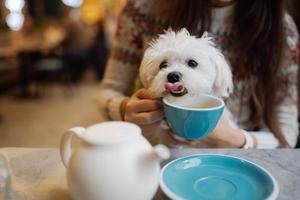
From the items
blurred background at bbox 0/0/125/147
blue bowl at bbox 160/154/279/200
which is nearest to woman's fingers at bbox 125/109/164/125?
blue bowl at bbox 160/154/279/200

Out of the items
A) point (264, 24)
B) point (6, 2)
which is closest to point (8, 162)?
point (264, 24)

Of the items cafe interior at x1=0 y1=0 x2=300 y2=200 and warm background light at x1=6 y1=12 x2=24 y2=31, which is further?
warm background light at x1=6 y1=12 x2=24 y2=31

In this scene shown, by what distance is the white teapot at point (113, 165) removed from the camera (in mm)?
370

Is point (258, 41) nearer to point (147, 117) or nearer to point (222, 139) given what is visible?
point (222, 139)

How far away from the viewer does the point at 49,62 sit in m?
4.08

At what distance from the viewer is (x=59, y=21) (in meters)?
5.29

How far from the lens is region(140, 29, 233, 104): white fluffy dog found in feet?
1.75

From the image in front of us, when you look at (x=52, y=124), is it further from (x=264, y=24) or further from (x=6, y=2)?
(x=6, y=2)

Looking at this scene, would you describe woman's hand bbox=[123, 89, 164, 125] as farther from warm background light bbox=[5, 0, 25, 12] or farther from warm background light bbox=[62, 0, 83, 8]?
warm background light bbox=[62, 0, 83, 8]

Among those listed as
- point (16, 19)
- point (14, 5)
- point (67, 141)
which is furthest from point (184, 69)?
point (14, 5)

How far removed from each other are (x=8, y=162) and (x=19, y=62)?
3783mm

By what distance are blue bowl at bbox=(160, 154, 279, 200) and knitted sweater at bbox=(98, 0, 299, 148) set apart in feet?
1.09

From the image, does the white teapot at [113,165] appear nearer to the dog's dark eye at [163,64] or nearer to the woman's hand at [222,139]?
the dog's dark eye at [163,64]

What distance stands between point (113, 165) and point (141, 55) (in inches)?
21.8
